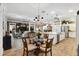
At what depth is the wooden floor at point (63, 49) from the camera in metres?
2.41

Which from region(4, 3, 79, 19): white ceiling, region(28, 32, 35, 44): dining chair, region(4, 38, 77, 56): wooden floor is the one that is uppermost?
region(4, 3, 79, 19): white ceiling

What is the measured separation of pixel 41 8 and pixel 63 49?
35.8 inches

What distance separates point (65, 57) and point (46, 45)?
1.48 ft

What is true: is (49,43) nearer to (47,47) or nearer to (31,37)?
(47,47)

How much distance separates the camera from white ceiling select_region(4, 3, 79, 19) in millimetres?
2387

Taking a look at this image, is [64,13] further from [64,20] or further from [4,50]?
[4,50]

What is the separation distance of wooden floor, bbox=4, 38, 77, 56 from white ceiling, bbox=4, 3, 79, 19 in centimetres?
55

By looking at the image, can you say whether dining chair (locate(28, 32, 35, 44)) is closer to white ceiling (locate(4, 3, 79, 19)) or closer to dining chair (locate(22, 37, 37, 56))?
dining chair (locate(22, 37, 37, 56))

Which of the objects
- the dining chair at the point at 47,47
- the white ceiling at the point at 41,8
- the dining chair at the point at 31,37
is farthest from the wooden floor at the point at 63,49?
the white ceiling at the point at 41,8

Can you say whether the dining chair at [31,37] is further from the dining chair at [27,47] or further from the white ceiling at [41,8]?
the white ceiling at [41,8]

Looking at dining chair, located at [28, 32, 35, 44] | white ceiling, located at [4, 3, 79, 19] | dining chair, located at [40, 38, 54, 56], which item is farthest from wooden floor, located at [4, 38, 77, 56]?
white ceiling, located at [4, 3, 79, 19]

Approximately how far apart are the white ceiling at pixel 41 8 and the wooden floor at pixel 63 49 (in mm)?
548

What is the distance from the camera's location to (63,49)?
2447 mm

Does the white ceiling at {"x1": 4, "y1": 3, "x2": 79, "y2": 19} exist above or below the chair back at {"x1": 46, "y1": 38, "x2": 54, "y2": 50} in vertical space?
above
